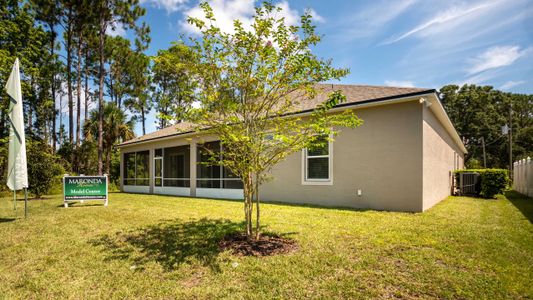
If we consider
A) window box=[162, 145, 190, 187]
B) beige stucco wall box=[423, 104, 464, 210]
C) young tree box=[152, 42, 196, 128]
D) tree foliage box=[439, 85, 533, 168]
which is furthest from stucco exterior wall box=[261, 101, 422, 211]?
tree foliage box=[439, 85, 533, 168]

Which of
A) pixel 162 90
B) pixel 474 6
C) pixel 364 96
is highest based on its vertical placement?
pixel 162 90

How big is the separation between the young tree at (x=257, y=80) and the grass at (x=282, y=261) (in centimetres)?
157

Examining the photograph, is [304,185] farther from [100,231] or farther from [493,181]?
[493,181]

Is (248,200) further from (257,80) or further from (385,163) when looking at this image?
(385,163)

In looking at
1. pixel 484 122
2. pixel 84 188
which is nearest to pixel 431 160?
pixel 84 188

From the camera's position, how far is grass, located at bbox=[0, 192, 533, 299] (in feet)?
11.1

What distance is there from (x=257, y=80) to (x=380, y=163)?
5705 mm

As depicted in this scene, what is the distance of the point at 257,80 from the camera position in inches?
191

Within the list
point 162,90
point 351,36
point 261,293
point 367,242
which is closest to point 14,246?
point 261,293

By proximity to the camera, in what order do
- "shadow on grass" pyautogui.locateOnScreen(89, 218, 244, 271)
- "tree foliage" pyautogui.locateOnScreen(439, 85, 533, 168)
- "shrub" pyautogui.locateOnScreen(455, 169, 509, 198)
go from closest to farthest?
"shadow on grass" pyautogui.locateOnScreen(89, 218, 244, 271), "shrub" pyautogui.locateOnScreen(455, 169, 509, 198), "tree foliage" pyautogui.locateOnScreen(439, 85, 533, 168)

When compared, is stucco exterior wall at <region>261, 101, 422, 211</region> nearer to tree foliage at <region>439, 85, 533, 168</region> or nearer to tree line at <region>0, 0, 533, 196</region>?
tree line at <region>0, 0, 533, 196</region>

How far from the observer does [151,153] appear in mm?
18250

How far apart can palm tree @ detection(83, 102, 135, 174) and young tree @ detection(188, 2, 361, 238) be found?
21.2 m

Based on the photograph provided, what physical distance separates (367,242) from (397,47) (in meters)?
7.01
